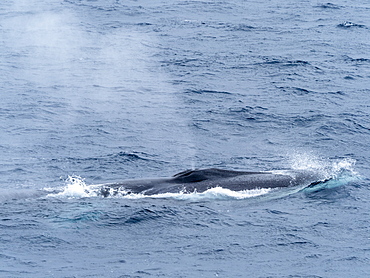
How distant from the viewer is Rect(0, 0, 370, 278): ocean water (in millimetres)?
21406

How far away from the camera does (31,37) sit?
2023 inches

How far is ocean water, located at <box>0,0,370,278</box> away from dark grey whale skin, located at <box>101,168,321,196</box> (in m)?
0.44

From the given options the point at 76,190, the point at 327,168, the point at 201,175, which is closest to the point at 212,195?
the point at 201,175

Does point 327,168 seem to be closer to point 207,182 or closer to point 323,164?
point 323,164

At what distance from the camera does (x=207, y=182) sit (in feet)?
85.7

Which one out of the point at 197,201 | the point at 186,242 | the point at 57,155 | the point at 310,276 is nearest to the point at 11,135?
the point at 57,155

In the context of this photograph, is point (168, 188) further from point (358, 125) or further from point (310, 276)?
point (358, 125)

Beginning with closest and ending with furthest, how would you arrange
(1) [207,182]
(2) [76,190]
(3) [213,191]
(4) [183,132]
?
(3) [213,191] < (2) [76,190] < (1) [207,182] < (4) [183,132]

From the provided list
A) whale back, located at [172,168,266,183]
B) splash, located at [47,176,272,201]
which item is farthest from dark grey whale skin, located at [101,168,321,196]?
splash, located at [47,176,272,201]

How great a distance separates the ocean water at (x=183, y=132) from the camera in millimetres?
21406

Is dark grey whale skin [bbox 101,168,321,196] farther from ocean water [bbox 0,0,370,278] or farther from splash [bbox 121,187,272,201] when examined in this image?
ocean water [bbox 0,0,370,278]

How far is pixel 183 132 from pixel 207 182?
7536mm

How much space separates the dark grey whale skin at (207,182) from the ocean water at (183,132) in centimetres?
44

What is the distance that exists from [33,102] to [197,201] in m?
15.2
